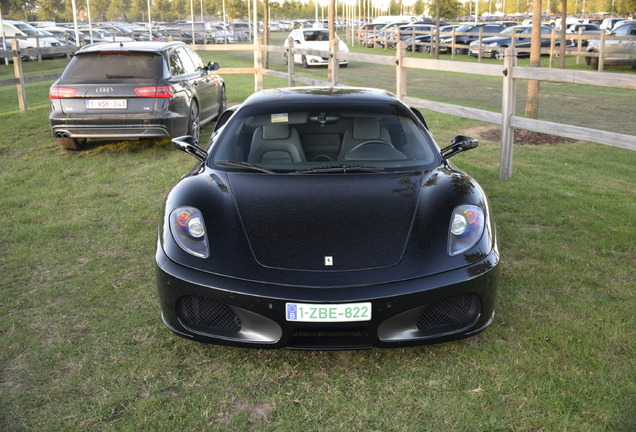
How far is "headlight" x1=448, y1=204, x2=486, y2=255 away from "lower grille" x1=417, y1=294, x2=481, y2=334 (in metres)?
0.26

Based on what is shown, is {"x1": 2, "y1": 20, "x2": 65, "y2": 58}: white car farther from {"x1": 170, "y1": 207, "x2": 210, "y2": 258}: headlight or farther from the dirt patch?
{"x1": 170, "y1": 207, "x2": 210, "y2": 258}: headlight

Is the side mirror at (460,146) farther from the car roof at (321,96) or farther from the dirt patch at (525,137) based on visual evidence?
the dirt patch at (525,137)

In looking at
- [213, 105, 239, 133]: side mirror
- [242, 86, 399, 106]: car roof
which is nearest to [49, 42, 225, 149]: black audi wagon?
[213, 105, 239, 133]: side mirror

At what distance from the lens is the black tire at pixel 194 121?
33.4ft

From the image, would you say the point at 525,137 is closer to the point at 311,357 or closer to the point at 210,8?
the point at 311,357

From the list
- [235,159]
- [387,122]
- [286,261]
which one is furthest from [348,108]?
[286,261]

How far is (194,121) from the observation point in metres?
10.5

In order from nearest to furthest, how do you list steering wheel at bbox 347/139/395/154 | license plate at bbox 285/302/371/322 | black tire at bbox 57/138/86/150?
license plate at bbox 285/302/371/322, steering wheel at bbox 347/139/395/154, black tire at bbox 57/138/86/150

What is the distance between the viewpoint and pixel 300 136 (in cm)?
491

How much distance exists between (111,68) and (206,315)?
6.84 metres

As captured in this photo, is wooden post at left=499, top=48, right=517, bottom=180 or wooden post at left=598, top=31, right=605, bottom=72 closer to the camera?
wooden post at left=499, top=48, right=517, bottom=180

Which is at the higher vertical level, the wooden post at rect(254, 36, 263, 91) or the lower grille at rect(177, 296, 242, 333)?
the wooden post at rect(254, 36, 263, 91)

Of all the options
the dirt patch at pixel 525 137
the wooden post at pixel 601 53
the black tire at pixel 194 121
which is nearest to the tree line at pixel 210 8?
the wooden post at pixel 601 53

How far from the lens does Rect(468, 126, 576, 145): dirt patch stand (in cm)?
1059
